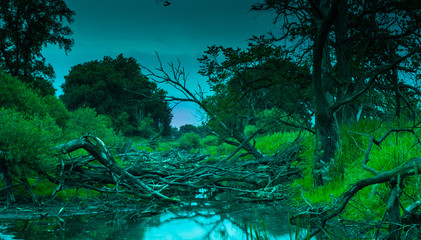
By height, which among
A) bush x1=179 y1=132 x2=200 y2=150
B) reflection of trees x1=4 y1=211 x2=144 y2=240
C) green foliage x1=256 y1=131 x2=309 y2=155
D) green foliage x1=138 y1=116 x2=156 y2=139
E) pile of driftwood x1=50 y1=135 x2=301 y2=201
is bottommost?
reflection of trees x1=4 y1=211 x2=144 y2=240

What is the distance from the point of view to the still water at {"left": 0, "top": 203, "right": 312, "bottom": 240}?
531cm

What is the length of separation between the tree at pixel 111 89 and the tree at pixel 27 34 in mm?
21803

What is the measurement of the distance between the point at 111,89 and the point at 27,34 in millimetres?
28596

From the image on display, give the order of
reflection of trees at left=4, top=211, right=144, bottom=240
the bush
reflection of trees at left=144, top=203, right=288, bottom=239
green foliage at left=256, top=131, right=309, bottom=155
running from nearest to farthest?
reflection of trees at left=4, top=211, right=144, bottom=240
reflection of trees at left=144, top=203, right=288, bottom=239
green foliage at left=256, top=131, right=309, bottom=155
the bush

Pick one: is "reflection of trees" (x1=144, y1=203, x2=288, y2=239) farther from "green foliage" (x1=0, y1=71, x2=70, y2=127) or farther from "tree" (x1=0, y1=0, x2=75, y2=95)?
"tree" (x1=0, y1=0, x2=75, y2=95)

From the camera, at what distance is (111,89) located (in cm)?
4656

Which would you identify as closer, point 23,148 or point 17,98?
point 23,148

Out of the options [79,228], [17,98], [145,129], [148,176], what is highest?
[145,129]

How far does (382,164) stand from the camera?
241 inches

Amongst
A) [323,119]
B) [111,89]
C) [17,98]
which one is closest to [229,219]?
[323,119]

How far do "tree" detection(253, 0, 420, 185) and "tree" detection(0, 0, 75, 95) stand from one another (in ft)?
43.2

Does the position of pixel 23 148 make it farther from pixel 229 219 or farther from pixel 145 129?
pixel 145 129

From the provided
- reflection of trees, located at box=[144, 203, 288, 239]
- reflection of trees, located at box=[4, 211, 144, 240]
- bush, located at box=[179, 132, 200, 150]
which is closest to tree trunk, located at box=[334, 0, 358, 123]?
reflection of trees, located at box=[144, 203, 288, 239]

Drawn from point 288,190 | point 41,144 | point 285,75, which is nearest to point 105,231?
point 41,144
